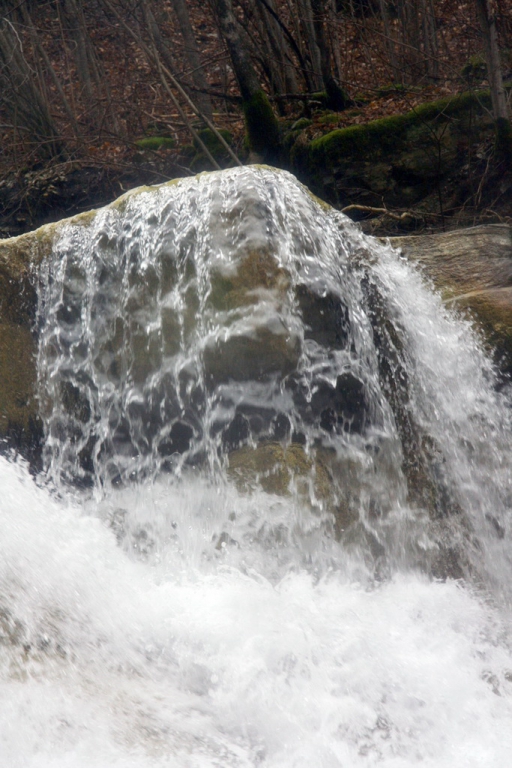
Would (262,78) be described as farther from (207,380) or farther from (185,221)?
(207,380)

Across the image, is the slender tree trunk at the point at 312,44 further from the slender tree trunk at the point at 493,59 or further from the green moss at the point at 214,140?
the slender tree trunk at the point at 493,59

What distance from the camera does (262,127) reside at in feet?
21.8

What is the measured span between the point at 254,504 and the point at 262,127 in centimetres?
489

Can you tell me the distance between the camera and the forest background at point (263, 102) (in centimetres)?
586

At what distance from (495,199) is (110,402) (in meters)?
3.98

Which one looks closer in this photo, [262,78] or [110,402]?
[110,402]

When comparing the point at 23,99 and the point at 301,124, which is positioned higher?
the point at 23,99

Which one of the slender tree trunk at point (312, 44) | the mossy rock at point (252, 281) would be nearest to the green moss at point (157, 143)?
the slender tree trunk at point (312, 44)

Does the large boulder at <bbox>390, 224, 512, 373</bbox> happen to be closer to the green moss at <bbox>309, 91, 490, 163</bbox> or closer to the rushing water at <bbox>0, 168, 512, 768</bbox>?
the rushing water at <bbox>0, 168, 512, 768</bbox>

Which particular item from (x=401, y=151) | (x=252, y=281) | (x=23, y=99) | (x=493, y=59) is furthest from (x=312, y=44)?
(x=252, y=281)

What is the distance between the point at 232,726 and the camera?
2045mm

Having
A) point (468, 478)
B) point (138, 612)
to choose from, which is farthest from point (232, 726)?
point (468, 478)

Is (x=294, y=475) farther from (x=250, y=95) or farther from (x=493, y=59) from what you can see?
(x=250, y=95)

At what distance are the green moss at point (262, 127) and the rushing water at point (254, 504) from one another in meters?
3.45
